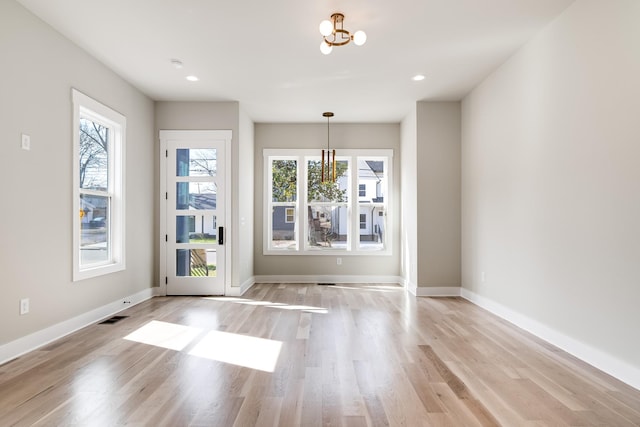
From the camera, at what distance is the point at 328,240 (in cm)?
707

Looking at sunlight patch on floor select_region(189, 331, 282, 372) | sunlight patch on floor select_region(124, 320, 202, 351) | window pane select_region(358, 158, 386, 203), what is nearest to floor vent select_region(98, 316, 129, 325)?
sunlight patch on floor select_region(124, 320, 202, 351)

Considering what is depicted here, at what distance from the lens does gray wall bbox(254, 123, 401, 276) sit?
271 inches

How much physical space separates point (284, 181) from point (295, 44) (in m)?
3.40

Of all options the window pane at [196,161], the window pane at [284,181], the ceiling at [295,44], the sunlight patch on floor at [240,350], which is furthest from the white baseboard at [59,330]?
the window pane at [284,181]

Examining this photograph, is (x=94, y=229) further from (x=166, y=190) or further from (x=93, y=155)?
(x=166, y=190)

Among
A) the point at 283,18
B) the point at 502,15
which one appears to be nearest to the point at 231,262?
the point at 283,18

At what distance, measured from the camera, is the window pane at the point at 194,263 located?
567 centimetres

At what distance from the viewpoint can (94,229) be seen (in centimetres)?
436

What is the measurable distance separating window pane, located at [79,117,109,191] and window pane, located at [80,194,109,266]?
0.18 metres

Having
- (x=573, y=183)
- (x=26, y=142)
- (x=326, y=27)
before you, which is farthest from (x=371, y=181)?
(x=26, y=142)

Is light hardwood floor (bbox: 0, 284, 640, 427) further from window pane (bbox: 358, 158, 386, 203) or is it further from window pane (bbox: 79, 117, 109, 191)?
window pane (bbox: 358, 158, 386, 203)

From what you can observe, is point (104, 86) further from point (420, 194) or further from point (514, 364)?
point (514, 364)

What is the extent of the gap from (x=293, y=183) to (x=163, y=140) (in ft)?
7.74

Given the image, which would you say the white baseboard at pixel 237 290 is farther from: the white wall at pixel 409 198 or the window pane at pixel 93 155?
the white wall at pixel 409 198
